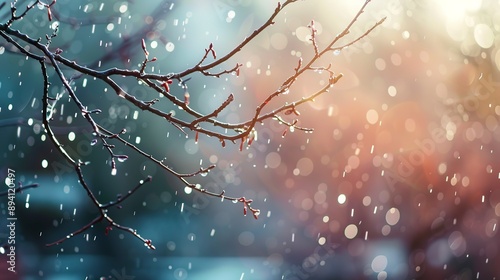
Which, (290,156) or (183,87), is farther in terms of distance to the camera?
(290,156)

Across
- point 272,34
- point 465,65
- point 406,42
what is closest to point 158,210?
point 272,34

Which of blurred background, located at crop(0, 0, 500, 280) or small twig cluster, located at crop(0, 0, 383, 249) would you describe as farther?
blurred background, located at crop(0, 0, 500, 280)

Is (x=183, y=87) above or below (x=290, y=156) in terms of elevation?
below

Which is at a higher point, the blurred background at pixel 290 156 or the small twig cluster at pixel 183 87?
the blurred background at pixel 290 156

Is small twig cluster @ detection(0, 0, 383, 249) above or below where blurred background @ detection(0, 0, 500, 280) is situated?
below

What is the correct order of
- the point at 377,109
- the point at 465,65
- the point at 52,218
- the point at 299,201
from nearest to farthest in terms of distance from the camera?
1. the point at 465,65
2. the point at 377,109
3. the point at 52,218
4. the point at 299,201

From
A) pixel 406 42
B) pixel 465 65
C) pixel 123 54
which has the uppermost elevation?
pixel 406 42

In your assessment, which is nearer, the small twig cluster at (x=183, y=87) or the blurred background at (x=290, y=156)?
the small twig cluster at (x=183, y=87)

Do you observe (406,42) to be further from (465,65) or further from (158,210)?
(158,210)
